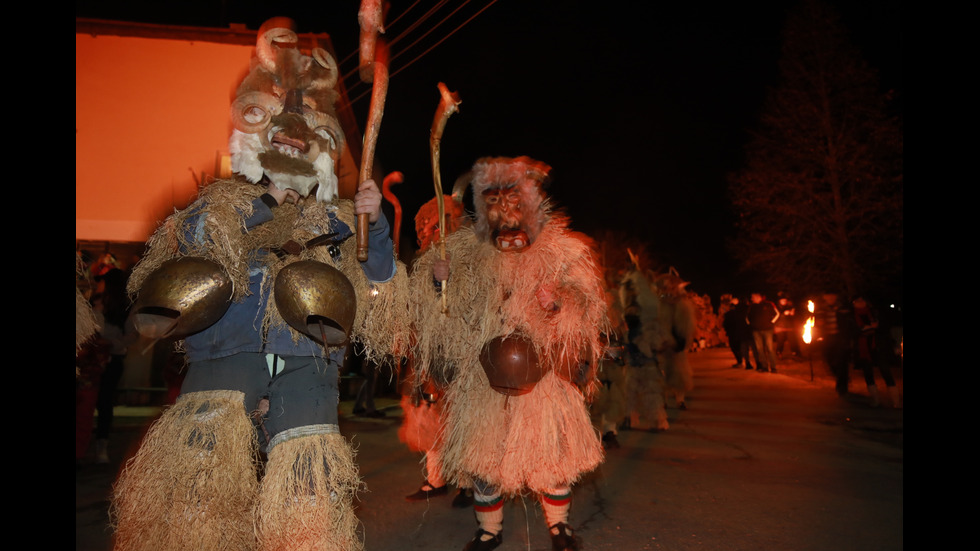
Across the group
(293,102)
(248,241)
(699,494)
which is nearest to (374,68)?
(293,102)

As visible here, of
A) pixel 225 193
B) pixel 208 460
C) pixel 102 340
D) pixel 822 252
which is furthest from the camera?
pixel 822 252

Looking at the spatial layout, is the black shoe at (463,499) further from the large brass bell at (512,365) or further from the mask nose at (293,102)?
the mask nose at (293,102)

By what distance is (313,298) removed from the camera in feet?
7.27

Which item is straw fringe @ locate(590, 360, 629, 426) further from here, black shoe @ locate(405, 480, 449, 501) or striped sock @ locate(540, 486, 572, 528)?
striped sock @ locate(540, 486, 572, 528)

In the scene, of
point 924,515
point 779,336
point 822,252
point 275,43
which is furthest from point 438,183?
point 779,336

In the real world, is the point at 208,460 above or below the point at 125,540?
above

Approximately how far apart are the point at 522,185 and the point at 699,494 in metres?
2.72

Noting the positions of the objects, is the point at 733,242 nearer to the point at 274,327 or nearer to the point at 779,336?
the point at 779,336

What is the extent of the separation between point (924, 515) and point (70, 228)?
3.67 metres

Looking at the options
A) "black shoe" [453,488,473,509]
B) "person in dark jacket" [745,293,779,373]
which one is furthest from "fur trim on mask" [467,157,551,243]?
"person in dark jacket" [745,293,779,373]

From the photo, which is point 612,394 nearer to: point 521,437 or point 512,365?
point 521,437

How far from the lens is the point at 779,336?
18594 millimetres

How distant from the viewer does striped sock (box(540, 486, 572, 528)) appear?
3408mm

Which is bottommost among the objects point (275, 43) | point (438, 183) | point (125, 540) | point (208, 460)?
point (125, 540)
